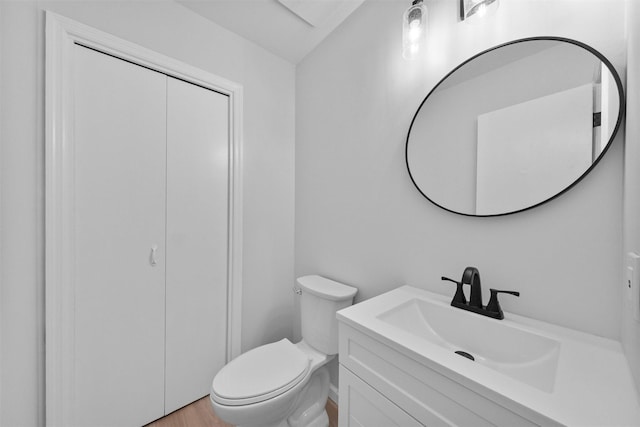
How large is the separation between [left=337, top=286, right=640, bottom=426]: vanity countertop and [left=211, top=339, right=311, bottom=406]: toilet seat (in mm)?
543

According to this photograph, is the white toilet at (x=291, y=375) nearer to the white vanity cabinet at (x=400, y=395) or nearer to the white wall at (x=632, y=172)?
the white vanity cabinet at (x=400, y=395)

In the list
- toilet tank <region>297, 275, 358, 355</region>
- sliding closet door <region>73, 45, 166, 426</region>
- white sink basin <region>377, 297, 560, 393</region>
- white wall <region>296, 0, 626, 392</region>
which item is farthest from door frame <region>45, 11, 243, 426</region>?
white sink basin <region>377, 297, 560, 393</region>

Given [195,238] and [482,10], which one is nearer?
[482,10]

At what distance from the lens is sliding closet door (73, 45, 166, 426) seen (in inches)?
46.4

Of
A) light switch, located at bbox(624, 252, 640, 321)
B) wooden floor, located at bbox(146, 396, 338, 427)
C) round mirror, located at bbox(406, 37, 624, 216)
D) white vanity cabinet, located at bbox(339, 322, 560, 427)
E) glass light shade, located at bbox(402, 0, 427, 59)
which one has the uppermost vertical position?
glass light shade, located at bbox(402, 0, 427, 59)

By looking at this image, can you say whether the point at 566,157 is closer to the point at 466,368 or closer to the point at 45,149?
the point at 466,368

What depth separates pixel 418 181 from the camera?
1151mm

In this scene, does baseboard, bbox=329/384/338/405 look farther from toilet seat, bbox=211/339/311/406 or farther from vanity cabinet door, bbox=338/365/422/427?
vanity cabinet door, bbox=338/365/422/427

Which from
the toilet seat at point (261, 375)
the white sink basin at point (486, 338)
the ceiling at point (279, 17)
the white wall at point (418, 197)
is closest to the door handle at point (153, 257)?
the toilet seat at point (261, 375)

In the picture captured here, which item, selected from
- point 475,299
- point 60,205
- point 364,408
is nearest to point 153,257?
point 60,205

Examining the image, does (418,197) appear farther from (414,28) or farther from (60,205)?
(60,205)

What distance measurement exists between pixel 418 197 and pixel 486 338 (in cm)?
61

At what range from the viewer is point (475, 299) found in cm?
90

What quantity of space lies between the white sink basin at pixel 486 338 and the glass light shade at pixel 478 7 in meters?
1.10
